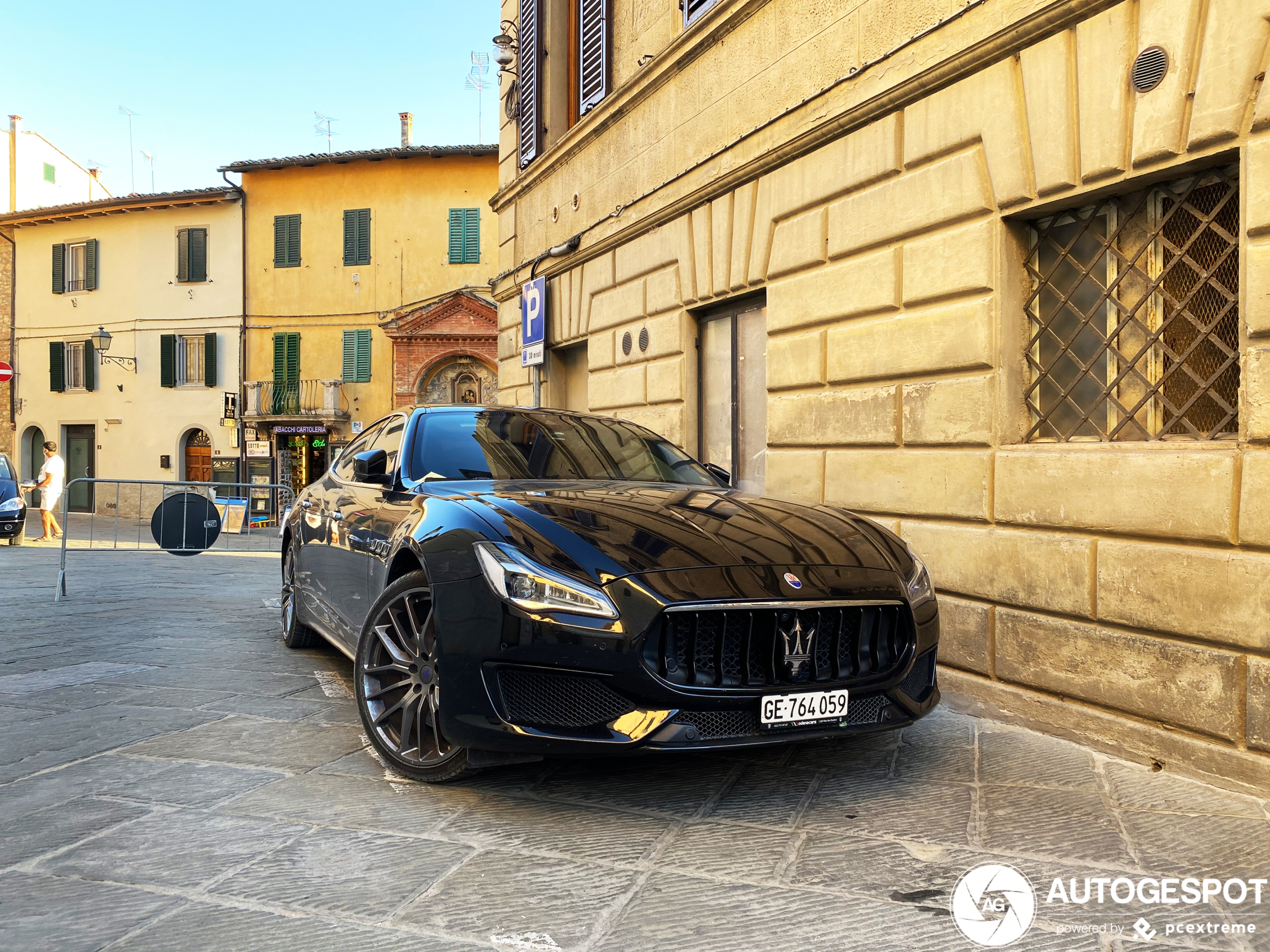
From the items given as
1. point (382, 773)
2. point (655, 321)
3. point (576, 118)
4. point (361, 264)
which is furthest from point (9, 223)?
point (382, 773)

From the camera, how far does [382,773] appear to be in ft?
11.1

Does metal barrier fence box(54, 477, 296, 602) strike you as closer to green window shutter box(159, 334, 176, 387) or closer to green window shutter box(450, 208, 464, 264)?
green window shutter box(450, 208, 464, 264)

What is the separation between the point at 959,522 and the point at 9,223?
111 feet

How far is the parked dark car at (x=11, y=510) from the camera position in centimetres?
1578

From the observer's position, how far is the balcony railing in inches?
1053

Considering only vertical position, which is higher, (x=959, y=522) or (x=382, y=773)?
(x=959, y=522)

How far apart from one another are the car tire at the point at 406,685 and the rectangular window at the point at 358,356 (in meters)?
24.4

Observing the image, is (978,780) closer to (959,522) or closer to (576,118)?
(959,522)

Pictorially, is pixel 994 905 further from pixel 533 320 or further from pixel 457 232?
pixel 457 232

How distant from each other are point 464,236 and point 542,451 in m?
23.6

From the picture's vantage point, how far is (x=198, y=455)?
1111 inches

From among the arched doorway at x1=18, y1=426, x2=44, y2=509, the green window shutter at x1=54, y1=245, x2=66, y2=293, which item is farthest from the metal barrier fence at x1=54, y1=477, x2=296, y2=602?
the arched doorway at x1=18, y1=426, x2=44, y2=509

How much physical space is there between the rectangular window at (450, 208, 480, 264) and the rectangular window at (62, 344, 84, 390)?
12295mm

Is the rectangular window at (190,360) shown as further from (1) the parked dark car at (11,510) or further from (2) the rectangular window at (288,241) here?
(1) the parked dark car at (11,510)
